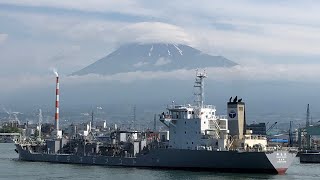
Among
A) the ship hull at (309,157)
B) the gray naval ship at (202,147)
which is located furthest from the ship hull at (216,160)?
the ship hull at (309,157)

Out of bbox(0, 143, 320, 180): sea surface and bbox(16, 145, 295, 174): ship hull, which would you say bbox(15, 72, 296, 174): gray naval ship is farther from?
bbox(0, 143, 320, 180): sea surface

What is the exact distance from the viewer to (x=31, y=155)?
48.8 metres

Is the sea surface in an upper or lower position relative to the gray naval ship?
lower

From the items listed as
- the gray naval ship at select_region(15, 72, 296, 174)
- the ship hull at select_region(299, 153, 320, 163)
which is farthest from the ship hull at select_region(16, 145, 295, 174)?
the ship hull at select_region(299, 153, 320, 163)

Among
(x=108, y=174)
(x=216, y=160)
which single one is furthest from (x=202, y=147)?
(x=108, y=174)

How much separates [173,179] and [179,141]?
15.4 feet

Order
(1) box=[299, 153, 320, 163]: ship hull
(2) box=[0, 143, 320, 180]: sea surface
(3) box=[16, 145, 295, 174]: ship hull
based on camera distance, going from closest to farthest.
Result: (2) box=[0, 143, 320, 180]: sea surface → (3) box=[16, 145, 295, 174]: ship hull → (1) box=[299, 153, 320, 163]: ship hull

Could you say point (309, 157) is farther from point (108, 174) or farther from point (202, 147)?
point (108, 174)

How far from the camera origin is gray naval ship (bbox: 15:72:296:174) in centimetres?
3559

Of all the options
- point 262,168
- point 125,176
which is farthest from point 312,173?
point 125,176

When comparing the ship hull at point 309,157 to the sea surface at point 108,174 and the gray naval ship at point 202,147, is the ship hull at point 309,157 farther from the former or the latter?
the gray naval ship at point 202,147

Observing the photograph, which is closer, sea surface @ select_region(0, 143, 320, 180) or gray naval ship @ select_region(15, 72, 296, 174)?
sea surface @ select_region(0, 143, 320, 180)

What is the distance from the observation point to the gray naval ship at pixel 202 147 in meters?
35.6

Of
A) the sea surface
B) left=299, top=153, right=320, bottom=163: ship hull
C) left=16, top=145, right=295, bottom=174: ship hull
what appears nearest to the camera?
the sea surface
